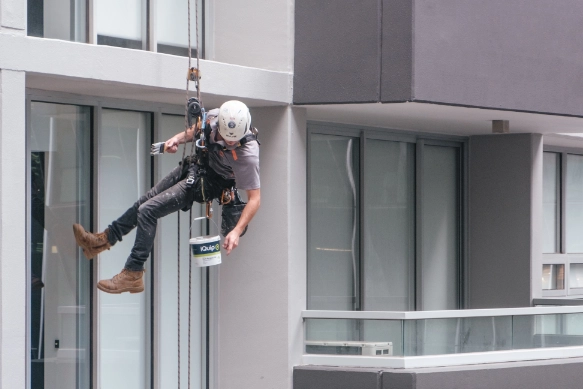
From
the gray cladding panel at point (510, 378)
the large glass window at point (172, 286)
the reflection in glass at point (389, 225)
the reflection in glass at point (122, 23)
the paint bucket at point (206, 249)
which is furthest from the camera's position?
the reflection in glass at point (389, 225)

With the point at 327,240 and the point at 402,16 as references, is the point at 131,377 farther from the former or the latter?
the point at 402,16

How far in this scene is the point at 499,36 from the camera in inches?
476

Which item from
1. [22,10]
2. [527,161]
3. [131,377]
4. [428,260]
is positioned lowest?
[131,377]

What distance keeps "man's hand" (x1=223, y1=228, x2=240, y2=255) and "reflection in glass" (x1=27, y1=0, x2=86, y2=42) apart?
264 cm

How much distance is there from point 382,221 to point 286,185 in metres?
2.66

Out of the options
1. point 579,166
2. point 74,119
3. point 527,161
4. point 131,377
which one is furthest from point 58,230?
point 579,166

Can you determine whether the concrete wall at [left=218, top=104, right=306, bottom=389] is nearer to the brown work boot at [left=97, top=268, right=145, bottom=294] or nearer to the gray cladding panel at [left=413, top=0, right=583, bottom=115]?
the gray cladding panel at [left=413, top=0, right=583, bottom=115]

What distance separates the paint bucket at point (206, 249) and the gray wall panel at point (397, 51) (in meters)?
3.23

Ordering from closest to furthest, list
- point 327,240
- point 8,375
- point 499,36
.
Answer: point 8,375 → point 499,36 → point 327,240

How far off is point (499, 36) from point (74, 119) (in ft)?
15.9

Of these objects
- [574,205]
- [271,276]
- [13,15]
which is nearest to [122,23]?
[13,15]

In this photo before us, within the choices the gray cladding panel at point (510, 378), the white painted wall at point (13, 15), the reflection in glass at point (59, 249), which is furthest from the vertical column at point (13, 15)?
the gray cladding panel at point (510, 378)

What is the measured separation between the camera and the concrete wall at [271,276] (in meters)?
11.7

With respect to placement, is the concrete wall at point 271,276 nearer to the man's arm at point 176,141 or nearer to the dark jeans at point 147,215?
the dark jeans at point 147,215
